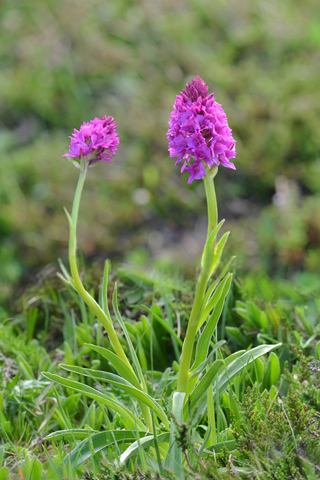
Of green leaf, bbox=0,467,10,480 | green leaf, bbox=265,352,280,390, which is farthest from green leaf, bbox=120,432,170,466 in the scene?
green leaf, bbox=265,352,280,390

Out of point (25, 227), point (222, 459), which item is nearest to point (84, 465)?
point (222, 459)

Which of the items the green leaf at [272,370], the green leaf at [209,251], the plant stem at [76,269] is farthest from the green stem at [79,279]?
the green leaf at [272,370]

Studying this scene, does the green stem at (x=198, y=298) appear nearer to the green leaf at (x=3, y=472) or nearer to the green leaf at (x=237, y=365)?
the green leaf at (x=237, y=365)

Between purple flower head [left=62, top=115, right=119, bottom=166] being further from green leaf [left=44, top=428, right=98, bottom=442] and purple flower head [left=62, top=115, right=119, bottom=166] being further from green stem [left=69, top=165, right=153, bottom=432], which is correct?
green leaf [left=44, top=428, right=98, bottom=442]

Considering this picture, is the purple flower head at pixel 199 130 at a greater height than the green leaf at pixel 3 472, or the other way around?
the purple flower head at pixel 199 130

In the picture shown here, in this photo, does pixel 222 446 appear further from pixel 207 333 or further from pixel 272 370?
pixel 272 370

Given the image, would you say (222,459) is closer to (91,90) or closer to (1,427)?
(1,427)

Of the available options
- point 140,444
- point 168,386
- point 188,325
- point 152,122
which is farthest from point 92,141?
point 152,122
